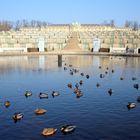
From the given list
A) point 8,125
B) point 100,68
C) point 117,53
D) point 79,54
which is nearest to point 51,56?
point 79,54

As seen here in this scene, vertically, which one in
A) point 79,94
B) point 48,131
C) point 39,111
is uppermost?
point 79,94

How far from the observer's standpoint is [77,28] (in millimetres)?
153000

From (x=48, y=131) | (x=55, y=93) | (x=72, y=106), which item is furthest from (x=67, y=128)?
(x=55, y=93)

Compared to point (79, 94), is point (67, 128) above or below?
below

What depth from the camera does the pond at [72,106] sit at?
1513cm

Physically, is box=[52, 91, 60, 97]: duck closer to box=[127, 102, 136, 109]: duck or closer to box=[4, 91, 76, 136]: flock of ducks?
box=[4, 91, 76, 136]: flock of ducks

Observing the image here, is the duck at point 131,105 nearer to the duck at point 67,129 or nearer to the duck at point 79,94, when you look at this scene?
the duck at point 79,94

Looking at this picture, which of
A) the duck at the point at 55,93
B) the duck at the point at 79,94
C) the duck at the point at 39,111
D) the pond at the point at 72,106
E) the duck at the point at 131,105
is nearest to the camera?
the pond at the point at 72,106

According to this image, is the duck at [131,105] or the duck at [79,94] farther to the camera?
the duck at [79,94]

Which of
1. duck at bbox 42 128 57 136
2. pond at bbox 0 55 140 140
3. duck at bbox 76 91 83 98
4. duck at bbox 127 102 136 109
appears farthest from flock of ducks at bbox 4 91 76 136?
duck at bbox 127 102 136 109

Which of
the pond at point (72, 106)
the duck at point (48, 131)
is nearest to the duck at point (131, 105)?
the pond at point (72, 106)

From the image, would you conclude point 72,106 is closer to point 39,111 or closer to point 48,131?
point 39,111

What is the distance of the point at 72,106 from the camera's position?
19.3 meters

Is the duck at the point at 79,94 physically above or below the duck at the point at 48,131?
above
